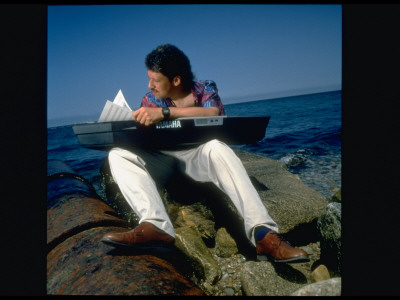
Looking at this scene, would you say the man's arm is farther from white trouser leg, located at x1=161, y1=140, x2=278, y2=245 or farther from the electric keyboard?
white trouser leg, located at x1=161, y1=140, x2=278, y2=245

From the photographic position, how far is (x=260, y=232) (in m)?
1.77

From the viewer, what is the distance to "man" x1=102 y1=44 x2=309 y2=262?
1.72m

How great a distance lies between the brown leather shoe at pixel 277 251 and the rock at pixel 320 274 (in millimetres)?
568

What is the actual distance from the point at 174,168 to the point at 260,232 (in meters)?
1.29

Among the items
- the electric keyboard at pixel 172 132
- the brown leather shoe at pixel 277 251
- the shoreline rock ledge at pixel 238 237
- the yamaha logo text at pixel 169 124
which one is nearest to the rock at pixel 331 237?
the shoreline rock ledge at pixel 238 237

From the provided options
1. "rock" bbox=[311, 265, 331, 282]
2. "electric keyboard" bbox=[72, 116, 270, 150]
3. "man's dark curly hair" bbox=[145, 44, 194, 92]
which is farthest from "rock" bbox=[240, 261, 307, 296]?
"man's dark curly hair" bbox=[145, 44, 194, 92]

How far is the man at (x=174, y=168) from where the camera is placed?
1716 millimetres

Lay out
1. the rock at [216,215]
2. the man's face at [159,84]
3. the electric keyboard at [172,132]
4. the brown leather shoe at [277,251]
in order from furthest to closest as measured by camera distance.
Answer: the man's face at [159,84]
the rock at [216,215]
the electric keyboard at [172,132]
the brown leather shoe at [277,251]

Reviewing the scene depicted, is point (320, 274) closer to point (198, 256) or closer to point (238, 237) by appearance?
point (238, 237)

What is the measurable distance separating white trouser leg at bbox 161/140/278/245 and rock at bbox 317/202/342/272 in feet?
2.47

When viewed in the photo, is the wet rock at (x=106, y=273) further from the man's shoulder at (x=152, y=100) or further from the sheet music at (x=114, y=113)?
the man's shoulder at (x=152, y=100)
